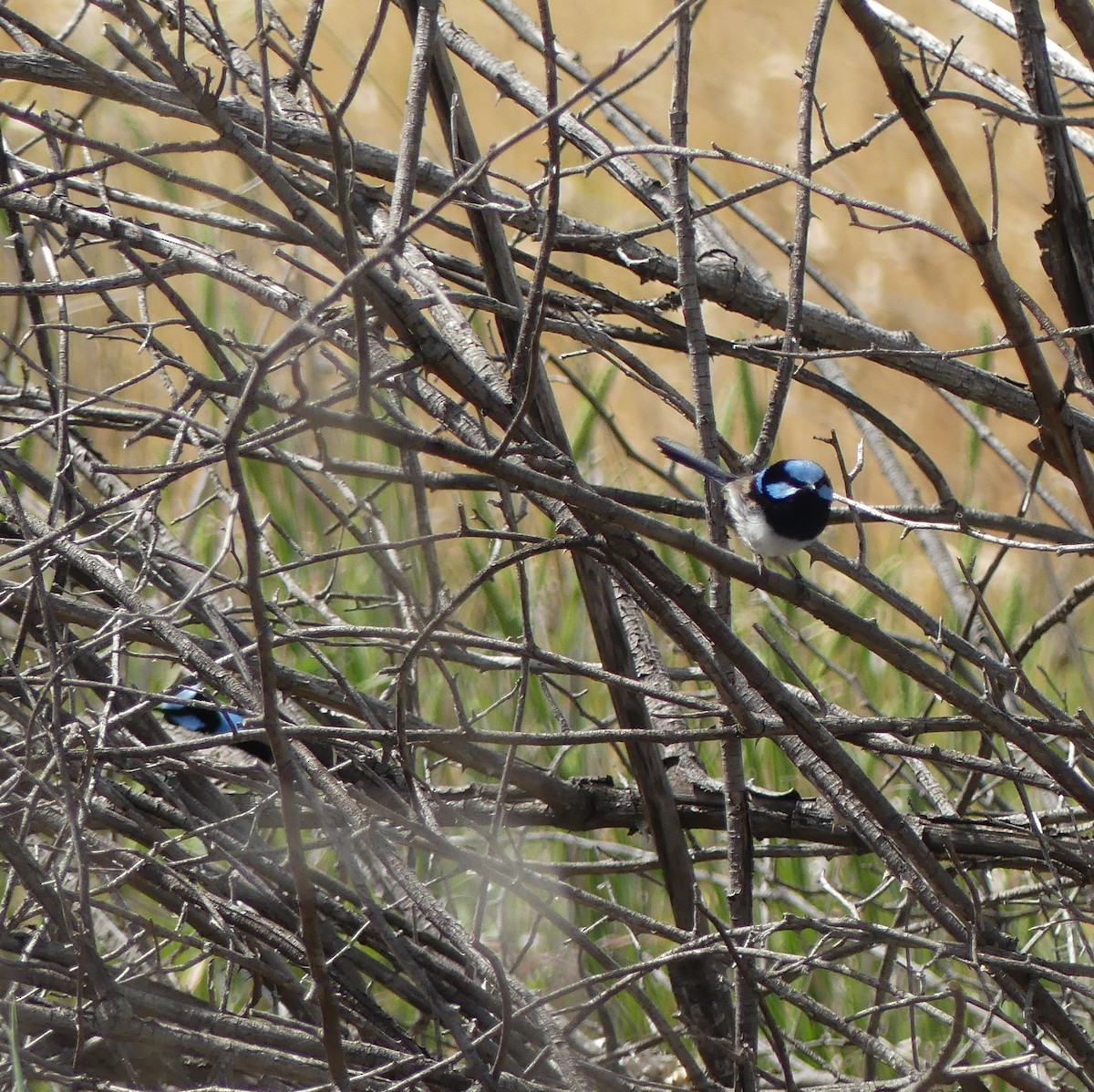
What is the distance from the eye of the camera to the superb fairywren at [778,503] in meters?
2.28

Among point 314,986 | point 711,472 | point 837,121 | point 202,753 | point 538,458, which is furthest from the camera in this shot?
point 837,121

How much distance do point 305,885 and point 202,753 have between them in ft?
4.09

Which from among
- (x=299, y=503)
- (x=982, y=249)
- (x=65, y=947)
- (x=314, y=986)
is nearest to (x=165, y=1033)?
(x=65, y=947)

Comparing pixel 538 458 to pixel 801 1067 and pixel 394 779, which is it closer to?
pixel 394 779

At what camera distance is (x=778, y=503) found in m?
2.48

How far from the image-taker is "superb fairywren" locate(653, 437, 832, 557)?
2277 millimetres

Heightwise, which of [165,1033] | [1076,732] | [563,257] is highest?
[563,257]

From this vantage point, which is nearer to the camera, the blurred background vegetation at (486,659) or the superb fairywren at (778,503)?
the blurred background vegetation at (486,659)

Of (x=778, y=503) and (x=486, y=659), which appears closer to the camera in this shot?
(x=486, y=659)

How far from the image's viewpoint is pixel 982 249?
4.37 feet

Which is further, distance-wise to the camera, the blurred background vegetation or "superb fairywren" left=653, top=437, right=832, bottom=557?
"superb fairywren" left=653, top=437, right=832, bottom=557

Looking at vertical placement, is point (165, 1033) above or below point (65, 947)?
below

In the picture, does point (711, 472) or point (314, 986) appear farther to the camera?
point (711, 472)

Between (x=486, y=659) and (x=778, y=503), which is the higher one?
(x=778, y=503)
